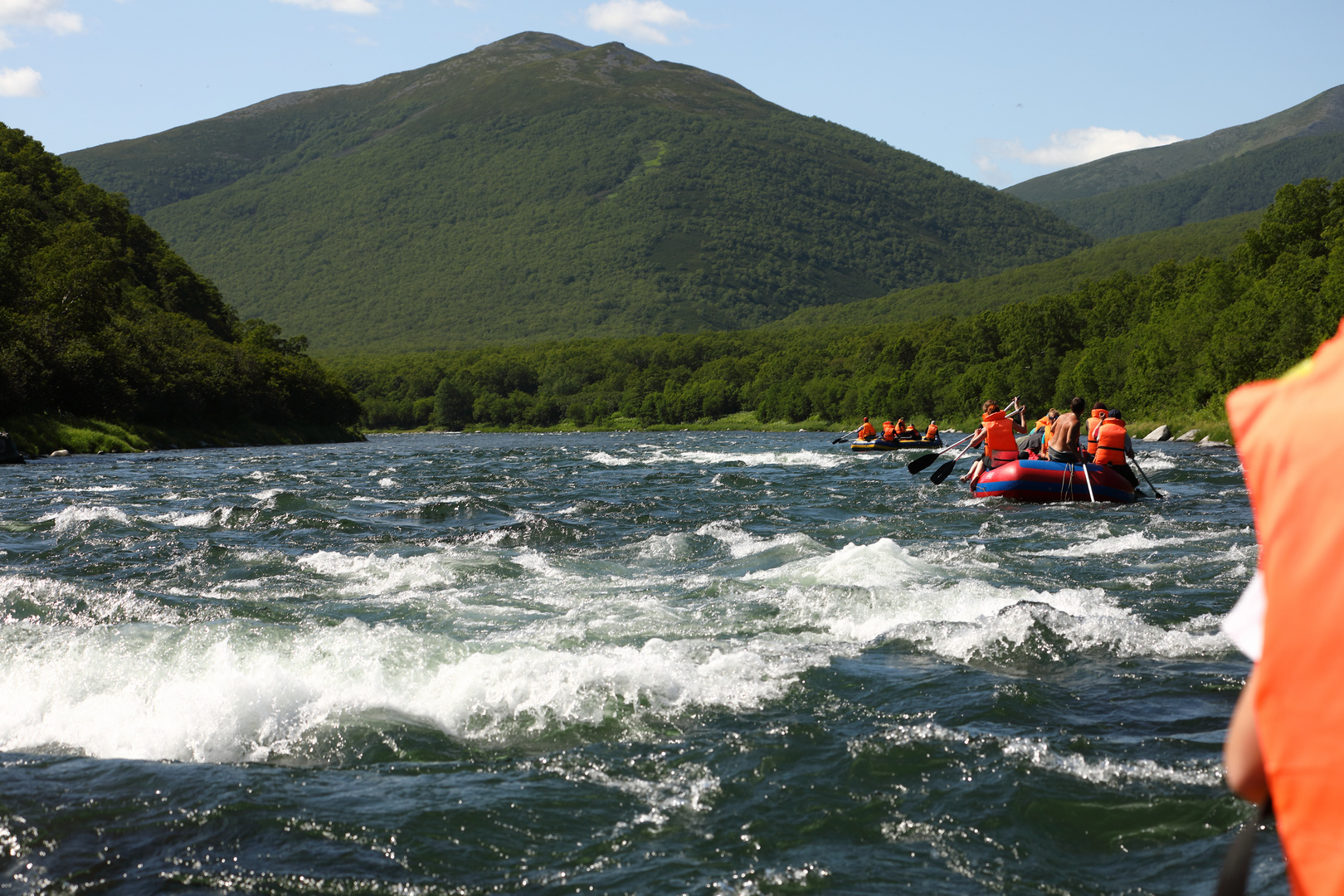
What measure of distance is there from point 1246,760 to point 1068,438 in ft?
72.0

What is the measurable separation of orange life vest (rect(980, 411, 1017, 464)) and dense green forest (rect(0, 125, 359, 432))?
129 ft

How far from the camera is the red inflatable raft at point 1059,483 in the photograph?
69.6 feet

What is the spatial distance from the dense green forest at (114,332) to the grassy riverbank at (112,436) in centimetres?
63

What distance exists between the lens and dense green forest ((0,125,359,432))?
4947 cm

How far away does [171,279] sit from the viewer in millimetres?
88375

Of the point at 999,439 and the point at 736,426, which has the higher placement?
the point at 999,439

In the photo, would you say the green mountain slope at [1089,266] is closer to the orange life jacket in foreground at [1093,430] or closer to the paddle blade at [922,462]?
the paddle blade at [922,462]

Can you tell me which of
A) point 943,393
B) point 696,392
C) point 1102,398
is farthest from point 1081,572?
point 696,392

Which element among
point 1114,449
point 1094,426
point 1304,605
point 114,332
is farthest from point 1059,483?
point 114,332

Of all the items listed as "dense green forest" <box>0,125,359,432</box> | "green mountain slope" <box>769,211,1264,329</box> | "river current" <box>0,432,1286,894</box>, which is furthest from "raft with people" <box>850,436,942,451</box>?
"green mountain slope" <box>769,211,1264,329</box>

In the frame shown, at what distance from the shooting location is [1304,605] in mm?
1392

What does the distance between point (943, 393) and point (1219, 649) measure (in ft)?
356

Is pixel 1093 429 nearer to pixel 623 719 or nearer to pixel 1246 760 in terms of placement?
pixel 623 719

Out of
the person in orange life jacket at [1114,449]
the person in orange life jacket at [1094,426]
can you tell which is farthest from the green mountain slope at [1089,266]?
the person in orange life jacket at [1114,449]
